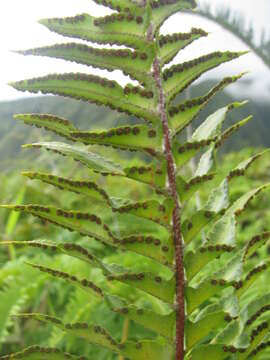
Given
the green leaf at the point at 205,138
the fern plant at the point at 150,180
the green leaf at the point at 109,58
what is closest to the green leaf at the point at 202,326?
the fern plant at the point at 150,180

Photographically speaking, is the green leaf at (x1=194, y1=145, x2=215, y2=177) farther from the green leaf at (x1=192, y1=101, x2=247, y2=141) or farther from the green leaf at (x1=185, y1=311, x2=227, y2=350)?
the green leaf at (x1=185, y1=311, x2=227, y2=350)

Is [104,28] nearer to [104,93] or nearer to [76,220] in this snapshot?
[104,93]

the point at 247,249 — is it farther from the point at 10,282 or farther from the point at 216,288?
the point at 10,282

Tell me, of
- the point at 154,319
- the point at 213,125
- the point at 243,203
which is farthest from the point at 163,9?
the point at 154,319

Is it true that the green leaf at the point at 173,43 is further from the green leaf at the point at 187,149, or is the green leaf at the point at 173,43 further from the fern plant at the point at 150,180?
the green leaf at the point at 187,149

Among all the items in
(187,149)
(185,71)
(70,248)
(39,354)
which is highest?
(185,71)

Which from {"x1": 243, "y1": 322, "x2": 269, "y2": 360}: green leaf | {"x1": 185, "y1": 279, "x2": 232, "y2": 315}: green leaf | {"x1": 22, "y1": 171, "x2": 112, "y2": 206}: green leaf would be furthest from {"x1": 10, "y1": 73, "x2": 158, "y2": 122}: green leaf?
{"x1": 243, "y1": 322, "x2": 269, "y2": 360}: green leaf
